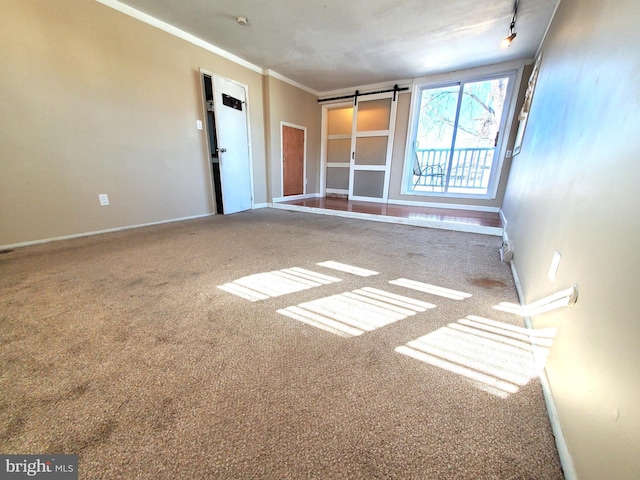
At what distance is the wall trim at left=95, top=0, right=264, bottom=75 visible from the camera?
2.67 metres

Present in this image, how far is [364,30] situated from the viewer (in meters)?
3.08

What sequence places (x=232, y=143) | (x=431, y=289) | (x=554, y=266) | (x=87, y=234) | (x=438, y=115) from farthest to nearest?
(x=438, y=115)
(x=232, y=143)
(x=87, y=234)
(x=431, y=289)
(x=554, y=266)

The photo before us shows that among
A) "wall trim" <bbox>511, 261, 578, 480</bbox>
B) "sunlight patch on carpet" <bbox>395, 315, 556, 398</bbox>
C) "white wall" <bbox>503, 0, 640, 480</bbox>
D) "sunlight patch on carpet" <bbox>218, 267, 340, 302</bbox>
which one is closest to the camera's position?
"white wall" <bbox>503, 0, 640, 480</bbox>

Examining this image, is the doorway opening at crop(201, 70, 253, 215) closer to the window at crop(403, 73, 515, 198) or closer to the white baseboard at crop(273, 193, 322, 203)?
the white baseboard at crop(273, 193, 322, 203)

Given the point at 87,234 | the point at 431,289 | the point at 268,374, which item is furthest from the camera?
the point at 87,234

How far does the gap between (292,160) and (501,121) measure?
13.4 ft

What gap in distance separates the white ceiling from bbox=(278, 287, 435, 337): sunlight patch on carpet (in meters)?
3.10

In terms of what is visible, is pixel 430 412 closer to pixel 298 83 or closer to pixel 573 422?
pixel 573 422

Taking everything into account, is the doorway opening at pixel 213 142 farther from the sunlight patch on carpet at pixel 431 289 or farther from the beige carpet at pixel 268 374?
the sunlight patch on carpet at pixel 431 289

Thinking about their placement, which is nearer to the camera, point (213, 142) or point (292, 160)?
point (213, 142)

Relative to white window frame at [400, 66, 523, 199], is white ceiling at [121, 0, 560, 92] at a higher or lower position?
higher

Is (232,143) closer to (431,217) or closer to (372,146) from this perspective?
(372,146)

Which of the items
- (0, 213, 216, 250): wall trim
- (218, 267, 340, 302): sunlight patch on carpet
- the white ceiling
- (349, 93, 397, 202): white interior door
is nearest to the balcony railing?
(349, 93, 397, 202): white interior door

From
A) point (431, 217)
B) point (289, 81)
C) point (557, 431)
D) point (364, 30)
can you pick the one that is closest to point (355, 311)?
point (557, 431)
